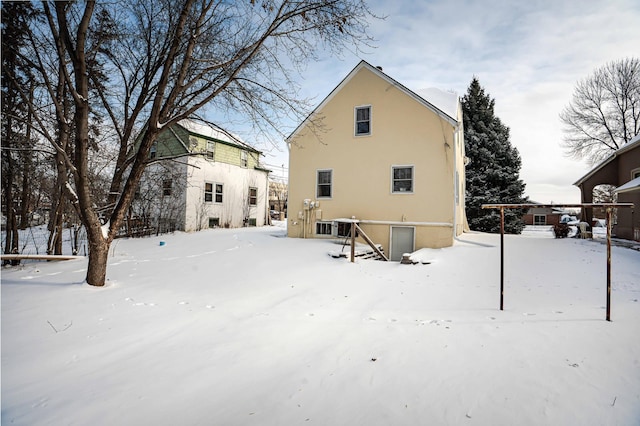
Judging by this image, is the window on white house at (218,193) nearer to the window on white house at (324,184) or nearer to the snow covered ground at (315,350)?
the window on white house at (324,184)

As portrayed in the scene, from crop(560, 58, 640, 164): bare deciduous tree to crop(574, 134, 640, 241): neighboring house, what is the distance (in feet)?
38.0

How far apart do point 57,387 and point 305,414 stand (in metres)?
2.43

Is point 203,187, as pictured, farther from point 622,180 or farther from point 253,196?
point 622,180

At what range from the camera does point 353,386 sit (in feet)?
9.52

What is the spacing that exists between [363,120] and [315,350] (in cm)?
1081

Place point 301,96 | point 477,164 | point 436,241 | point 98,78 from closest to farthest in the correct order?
point 301,96 → point 98,78 → point 436,241 → point 477,164

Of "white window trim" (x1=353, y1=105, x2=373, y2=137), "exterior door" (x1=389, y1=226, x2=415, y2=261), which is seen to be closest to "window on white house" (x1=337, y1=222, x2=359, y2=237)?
"exterior door" (x1=389, y1=226, x2=415, y2=261)

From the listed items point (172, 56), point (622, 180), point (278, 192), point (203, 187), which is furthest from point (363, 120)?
point (278, 192)

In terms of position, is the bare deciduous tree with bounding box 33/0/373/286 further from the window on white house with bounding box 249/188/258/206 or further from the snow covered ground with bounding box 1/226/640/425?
the window on white house with bounding box 249/188/258/206

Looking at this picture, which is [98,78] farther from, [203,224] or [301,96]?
[203,224]

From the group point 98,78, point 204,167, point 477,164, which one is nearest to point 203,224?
point 204,167

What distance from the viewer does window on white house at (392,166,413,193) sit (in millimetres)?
11750

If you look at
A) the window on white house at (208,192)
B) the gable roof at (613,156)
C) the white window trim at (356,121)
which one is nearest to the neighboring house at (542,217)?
the gable roof at (613,156)

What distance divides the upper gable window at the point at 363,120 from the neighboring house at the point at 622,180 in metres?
9.91
